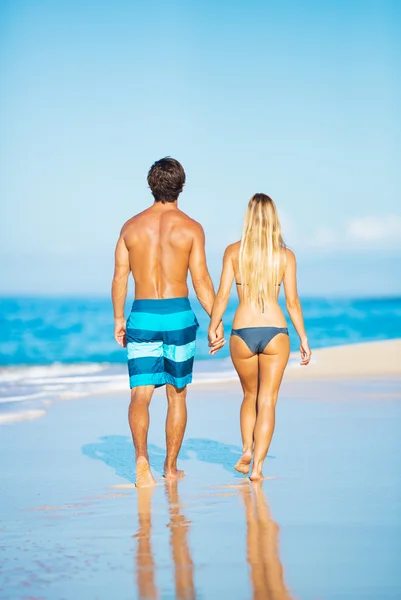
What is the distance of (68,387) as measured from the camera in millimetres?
12586

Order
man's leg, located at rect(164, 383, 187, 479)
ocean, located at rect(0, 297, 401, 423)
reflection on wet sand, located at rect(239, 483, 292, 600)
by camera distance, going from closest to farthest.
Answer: reflection on wet sand, located at rect(239, 483, 292, 600) → man's leg, located at rect(164, 383, 187, 479) → ocean, located at rect(0, 297, 401, 423)

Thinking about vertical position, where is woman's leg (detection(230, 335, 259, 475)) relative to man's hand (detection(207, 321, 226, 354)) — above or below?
below

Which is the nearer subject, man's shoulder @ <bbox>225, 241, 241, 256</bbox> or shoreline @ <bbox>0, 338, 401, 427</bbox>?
man's shoulder @ <bbox>225, 241, 241, 256</bbox>

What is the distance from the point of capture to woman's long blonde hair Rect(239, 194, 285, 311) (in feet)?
20.0

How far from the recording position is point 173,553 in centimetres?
430

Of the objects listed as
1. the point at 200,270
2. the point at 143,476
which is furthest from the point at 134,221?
the point at 143,476

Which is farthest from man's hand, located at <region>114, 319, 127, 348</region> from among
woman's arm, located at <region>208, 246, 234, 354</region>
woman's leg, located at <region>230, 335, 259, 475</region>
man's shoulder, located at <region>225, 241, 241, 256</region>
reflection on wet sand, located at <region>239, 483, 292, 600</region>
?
reflection on wet sand, located at <region>239, 483, 292, 600</region>

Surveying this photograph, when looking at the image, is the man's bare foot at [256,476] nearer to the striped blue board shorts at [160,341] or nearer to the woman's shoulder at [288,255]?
the striped blue board shorts at [160,341]

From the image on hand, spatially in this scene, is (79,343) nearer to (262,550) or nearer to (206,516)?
(206,516)

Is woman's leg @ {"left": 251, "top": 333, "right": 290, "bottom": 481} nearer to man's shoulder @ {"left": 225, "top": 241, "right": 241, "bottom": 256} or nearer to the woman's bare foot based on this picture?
the woman's bare foot

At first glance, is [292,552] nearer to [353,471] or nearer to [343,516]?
[343,516]

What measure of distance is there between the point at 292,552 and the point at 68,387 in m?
8.59

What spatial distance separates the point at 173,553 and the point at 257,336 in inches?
80.3

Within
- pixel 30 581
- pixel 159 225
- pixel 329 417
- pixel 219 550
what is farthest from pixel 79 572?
pixel 329 417
